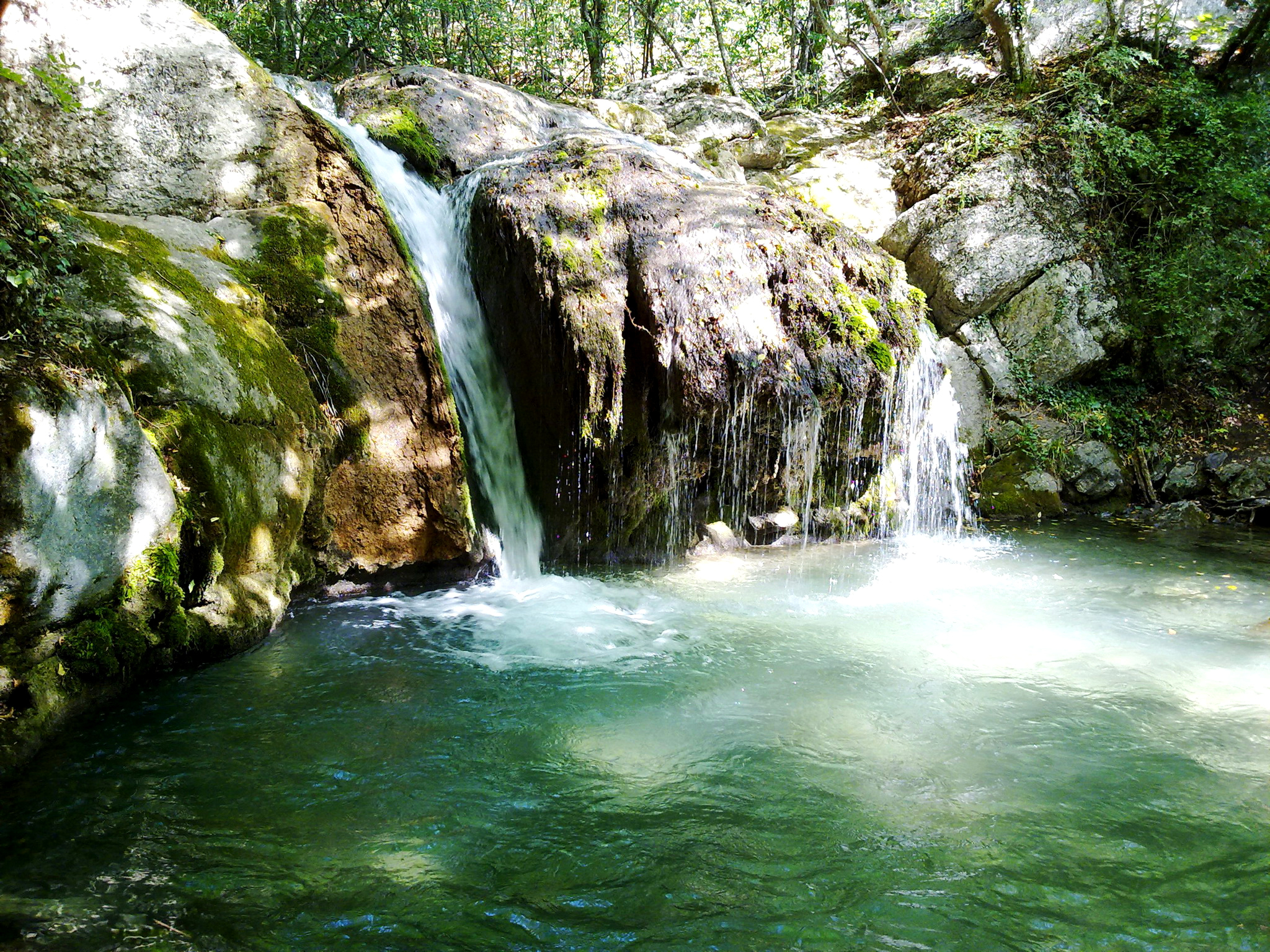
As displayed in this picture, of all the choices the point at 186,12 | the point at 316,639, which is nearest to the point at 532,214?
the point at 186,12

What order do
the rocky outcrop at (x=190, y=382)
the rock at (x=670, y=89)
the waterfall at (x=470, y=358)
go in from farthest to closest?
the rock at (x=670, y=89), the waterfall at (x=470, y=358), the rocky outcrop at (x=190, y=382)

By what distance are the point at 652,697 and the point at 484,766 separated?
1.09 m

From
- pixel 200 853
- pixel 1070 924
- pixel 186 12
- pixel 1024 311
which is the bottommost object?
pixel 1070 924

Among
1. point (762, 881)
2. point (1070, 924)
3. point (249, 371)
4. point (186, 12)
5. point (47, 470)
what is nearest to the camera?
point (1070, 924)

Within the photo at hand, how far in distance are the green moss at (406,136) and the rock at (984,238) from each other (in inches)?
259

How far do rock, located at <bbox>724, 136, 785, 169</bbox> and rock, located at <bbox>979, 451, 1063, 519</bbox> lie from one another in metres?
5.82

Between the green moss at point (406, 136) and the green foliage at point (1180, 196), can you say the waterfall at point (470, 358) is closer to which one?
the green moss at point (406, 136)

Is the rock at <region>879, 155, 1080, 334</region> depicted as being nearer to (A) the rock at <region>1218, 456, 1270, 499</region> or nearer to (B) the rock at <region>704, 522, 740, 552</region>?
(A) the rock at <region>1218, 456, 1270, 499</region>

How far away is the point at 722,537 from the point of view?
761 centimetres

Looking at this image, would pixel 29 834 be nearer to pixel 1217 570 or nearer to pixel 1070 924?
pixel 1070 924

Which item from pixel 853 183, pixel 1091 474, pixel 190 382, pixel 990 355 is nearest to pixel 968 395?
pixel 990 355

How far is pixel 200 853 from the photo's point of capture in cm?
268

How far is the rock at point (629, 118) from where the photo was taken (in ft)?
36.8

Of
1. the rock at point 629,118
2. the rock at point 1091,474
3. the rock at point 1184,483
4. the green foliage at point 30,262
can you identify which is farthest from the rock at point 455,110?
the rock at point 1184,483
